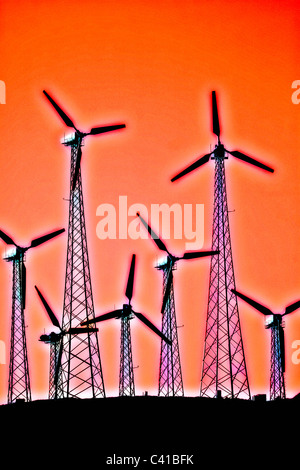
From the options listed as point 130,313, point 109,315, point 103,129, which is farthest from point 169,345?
point 103,129

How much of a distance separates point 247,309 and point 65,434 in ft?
98.5

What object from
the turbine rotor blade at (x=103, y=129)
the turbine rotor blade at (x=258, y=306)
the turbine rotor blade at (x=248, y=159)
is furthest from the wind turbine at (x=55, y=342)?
the turbine rotor blade at (x=248, y=159)

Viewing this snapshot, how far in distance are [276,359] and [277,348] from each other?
2.91ft

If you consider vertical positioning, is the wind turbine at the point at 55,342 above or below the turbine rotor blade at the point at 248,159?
below

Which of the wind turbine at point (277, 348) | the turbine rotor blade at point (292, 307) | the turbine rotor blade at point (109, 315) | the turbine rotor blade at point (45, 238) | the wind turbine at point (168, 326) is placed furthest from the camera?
the turbine rotor blade at point (292, 307)

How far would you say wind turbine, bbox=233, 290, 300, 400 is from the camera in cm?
6038

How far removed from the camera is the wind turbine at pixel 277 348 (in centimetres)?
6038

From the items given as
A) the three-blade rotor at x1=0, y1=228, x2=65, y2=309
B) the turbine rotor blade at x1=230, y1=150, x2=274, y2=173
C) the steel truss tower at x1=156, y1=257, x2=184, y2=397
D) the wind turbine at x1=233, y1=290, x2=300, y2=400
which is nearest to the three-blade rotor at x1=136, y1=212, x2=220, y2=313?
the steel truss tower at x1=156, y1=257, x2=184, y2=397

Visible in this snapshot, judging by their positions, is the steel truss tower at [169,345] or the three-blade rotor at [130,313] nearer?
the three-blade rotor at [130,313]

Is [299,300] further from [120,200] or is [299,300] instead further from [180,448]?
[180,448]

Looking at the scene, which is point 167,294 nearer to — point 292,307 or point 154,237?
point 154,237

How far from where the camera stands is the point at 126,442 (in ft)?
140

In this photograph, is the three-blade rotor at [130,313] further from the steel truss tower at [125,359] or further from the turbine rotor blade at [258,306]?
the turbine rotor blade at [258,306]

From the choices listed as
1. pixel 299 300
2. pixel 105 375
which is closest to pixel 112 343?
pixel 105 375
